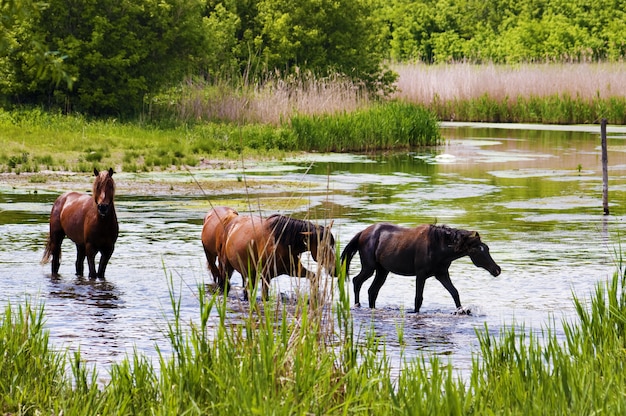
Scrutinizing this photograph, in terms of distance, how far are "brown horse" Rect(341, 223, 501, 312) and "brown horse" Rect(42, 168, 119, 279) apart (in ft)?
8.37

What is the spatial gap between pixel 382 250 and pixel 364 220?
682cm

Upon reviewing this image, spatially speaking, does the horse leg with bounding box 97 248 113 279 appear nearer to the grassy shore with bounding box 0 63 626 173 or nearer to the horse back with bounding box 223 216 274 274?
the horse back with bounding box 223 216 274 274

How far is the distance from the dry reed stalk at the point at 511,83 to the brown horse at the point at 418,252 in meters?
33.1

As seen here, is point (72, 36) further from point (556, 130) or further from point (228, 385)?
point (228, 385)

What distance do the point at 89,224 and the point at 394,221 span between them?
245 inches

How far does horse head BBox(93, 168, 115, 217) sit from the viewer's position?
12.6 metres

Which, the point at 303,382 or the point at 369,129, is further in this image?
the point at 369,129

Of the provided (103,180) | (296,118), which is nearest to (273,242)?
(103,180)

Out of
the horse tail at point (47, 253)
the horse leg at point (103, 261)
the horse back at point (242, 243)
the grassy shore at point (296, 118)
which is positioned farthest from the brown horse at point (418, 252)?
the grassy shore at point (296, 118)

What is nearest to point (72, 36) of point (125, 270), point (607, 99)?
point (607, 99)

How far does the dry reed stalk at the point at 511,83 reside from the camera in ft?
146

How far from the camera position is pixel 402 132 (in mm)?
34938

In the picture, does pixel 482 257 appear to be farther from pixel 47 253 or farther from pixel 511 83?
pixel 511 83

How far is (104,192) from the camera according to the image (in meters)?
12.7
